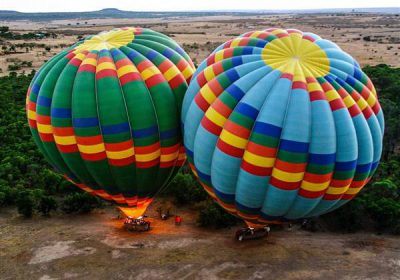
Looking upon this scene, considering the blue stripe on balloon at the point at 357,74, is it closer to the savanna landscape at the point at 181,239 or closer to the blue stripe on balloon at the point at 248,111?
the blue stripe on balloon at the point at 248,111

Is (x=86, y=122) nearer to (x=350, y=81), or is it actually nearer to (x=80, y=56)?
(x=80, y=56)

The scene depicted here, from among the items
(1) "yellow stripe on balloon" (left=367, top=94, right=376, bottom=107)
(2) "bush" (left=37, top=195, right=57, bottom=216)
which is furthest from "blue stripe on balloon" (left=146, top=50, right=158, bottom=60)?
(2) "bush" (left=37, top=195, right=57, bottom=216)

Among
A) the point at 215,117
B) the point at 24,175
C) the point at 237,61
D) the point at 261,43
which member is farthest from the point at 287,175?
the point at 24,175

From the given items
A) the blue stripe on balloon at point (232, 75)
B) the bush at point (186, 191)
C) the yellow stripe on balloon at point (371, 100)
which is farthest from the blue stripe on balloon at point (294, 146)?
the bush at point (186, 191)

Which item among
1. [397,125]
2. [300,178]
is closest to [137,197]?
[300,178]

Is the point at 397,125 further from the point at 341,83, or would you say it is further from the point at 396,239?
the point at 341,83

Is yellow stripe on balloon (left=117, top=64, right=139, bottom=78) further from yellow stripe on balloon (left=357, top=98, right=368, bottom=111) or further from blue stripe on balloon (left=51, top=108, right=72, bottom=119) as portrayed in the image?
yellow stripe on balloon (left=357, top=98, right=368, bottom=111)
